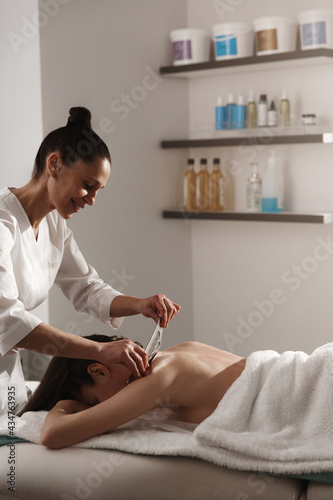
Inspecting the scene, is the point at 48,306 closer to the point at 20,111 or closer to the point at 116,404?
the point at 20,111

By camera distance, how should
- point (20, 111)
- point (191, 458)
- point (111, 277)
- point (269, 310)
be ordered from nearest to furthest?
1. point (191, 458)
2. point (20, 111)
3. point (111, 277)
4. point (269, 310)

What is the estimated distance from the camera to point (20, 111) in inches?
107

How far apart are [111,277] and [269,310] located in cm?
82

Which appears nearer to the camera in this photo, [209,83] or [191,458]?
[191,458]

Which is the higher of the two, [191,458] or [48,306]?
[48,306]

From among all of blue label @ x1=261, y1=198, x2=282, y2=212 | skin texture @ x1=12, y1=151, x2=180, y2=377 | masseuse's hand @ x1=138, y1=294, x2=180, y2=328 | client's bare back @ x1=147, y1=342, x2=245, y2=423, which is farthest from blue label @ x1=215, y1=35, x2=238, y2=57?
client's bare back @ x1=147, y1=342, x2=245, y2=423

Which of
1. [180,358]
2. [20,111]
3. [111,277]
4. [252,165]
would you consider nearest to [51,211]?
[180,358]

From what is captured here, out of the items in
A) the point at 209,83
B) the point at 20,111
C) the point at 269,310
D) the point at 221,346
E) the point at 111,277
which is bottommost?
the point at 221,346

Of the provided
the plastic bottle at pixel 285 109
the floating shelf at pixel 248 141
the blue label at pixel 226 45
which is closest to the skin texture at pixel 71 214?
the floating shelf at pixel 248 141

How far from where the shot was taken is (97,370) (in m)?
1.89

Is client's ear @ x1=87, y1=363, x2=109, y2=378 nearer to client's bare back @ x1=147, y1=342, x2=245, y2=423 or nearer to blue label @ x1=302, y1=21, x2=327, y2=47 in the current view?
client's bare back @ x1=147, y1=342, x2=245, y2=423

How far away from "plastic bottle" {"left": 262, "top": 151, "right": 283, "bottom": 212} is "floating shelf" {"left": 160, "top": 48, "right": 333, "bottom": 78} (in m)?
0.43

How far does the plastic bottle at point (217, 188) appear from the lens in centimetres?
340

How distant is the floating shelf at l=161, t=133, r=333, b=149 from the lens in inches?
117
